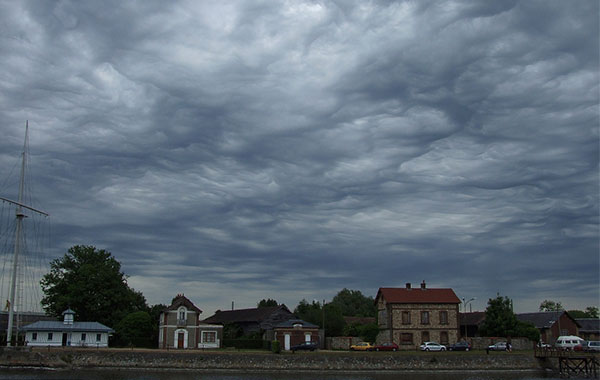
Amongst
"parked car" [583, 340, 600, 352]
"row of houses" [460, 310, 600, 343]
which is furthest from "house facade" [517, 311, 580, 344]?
"parked car" [583, 340, 600, 352]

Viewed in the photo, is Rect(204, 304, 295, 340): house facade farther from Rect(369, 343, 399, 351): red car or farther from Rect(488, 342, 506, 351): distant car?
Rect(488, 342, 506, 351): distant car

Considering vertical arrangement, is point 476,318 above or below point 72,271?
below

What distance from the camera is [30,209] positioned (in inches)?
2793

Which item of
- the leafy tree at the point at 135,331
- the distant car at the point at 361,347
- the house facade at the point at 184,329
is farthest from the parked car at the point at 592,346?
the leafy tree at the point at 135,331

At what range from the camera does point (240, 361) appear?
187ft

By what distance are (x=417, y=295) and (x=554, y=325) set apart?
2461 centimetres

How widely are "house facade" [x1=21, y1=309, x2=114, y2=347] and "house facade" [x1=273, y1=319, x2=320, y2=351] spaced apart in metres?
20.6

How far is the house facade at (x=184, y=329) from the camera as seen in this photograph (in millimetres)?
72875

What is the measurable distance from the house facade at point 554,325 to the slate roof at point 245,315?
3852 cm

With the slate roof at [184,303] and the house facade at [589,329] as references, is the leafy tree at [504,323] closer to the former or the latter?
the house facade at [589,329]

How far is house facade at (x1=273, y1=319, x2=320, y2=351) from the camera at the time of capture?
7388cm

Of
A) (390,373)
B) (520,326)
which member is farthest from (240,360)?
(520,326)

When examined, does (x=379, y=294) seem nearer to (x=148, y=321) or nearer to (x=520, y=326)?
(x=520, y=326)

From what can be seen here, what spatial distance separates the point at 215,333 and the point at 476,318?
40.9 metres
